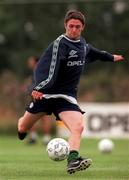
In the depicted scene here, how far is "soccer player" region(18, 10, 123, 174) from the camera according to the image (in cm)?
951

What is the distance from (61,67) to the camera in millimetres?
9664

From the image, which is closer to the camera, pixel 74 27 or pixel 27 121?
pixel 74 27

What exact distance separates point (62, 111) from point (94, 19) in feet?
49.9

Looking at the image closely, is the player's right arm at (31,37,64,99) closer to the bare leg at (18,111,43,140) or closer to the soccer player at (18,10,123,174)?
the soccer player at (18,10,123,174)

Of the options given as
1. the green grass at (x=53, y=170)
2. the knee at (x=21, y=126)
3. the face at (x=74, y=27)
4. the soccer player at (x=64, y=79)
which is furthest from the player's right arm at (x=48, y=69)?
the green grass at (x=53, y=170)

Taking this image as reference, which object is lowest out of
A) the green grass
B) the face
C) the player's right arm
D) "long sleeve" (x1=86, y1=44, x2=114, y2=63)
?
the green grass

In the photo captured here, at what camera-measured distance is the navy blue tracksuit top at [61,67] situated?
31.2ft

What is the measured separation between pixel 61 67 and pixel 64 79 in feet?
0.56

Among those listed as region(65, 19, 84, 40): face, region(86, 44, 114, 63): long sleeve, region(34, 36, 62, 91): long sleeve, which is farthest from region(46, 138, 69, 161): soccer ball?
region(65, 19, 84, 40): face

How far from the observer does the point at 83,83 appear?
2464 centimetres

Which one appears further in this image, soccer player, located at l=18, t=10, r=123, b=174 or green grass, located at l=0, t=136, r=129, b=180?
soccer player, located at l=18, t=10, r=123, b=174

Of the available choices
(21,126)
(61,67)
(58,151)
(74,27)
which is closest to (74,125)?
(58,151)

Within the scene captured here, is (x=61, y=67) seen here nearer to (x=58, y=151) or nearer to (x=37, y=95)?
(x=37, y=95)

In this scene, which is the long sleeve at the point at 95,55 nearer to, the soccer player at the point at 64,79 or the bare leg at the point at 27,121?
the soccer player at the point at 64,79
